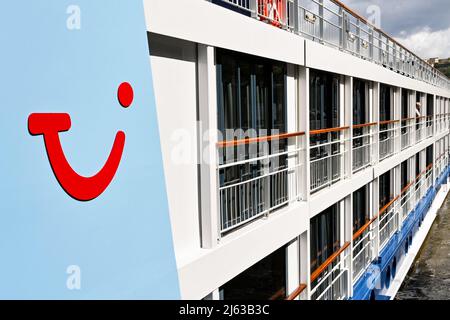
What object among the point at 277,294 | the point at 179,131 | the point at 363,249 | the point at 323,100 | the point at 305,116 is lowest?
the point at 363,249

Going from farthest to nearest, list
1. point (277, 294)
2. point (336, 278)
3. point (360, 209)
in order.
A: point (360, 209) → point (336, 278) → point (277, 294)

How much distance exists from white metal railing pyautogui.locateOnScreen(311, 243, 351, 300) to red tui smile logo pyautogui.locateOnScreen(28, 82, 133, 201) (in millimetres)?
5124

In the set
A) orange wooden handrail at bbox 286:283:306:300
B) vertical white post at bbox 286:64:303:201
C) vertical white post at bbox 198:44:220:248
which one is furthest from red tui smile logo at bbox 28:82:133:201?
orange wooden handrail at bbox 286:283:306:300

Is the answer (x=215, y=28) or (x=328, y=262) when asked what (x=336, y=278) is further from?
(x=215, y=28)

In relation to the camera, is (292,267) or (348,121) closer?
(292,267)

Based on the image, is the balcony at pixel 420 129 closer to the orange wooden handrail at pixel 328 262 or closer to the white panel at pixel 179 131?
the orange wooden handrail at pixel 328 262

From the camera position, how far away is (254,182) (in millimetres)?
5559

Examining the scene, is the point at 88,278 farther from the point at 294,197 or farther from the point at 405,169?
the point at 405,169

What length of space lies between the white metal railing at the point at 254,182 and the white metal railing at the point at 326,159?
801mm

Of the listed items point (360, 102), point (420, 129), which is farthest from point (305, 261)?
point (420, 129)

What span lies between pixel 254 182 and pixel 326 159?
2719 mm

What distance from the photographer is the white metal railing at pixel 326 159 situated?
7.37 m

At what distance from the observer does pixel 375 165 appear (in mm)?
10367

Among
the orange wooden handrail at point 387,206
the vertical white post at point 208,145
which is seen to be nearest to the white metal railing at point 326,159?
the vertical white post at point 208,145
